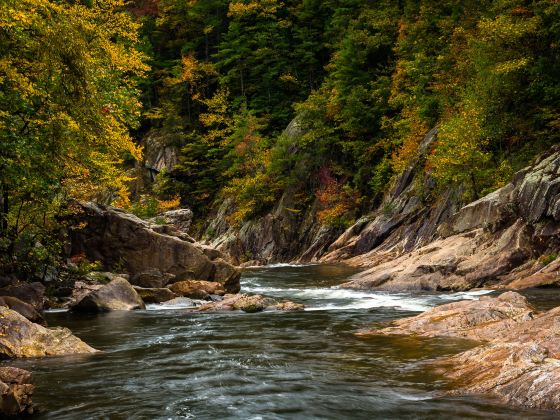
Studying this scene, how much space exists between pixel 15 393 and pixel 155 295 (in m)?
Result: 13.4

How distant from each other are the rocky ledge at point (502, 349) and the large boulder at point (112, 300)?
9.05m

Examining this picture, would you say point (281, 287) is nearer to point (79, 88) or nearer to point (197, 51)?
point (79, 88)

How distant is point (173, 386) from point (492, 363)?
4.91m

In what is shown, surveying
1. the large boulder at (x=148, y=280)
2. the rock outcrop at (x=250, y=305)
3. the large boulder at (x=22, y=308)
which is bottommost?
the rock outcrop at (x=250, y=305)

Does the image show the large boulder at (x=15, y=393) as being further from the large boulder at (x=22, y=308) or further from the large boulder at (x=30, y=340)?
the large boulder at (x=22, y=308)

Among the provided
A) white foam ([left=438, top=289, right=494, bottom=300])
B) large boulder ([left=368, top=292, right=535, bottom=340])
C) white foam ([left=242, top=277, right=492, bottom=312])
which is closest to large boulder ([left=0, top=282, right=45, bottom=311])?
white foam ([left=242, top=277, right=492, bottom=312])

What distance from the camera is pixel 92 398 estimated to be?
8305mm

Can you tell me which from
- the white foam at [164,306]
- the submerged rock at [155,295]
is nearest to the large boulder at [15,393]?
the white foam at [164,306]

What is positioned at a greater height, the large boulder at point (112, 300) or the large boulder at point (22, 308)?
the large boulder at point (22, 308)

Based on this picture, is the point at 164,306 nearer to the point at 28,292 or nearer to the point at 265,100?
the point at 28,292

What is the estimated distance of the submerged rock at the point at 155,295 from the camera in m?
20.6

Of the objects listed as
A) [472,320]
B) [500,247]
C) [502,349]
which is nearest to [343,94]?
[500,247]

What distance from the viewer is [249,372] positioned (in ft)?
31.8

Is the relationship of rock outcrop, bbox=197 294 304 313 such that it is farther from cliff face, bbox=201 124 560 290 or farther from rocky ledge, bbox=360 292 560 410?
cliff face, bbox=201 124 560 290
